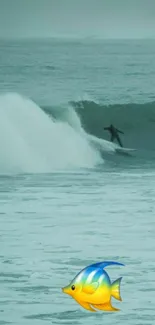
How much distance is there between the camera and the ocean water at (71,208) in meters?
7.63

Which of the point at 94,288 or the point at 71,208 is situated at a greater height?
the point at 94,288

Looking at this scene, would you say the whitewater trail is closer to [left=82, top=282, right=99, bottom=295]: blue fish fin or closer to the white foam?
the white foam

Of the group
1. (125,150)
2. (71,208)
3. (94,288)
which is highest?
(94,288)

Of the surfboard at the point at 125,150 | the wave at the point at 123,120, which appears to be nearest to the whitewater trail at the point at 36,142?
the surfboard at the point at 125,150

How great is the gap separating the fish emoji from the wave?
14959mm

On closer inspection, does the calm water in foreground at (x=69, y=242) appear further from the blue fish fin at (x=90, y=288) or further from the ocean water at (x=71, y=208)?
the blue fish fin at (x=90, y=288)

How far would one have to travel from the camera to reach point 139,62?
2131 inches

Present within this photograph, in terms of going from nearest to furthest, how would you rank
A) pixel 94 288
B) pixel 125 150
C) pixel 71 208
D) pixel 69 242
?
pixel 94 288, pixel 69 242, pixel 71 208, pixel 125 150

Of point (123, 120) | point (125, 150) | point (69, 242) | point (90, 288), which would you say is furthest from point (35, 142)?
point (90, 288)

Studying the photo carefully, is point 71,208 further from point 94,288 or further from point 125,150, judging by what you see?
point 125,150

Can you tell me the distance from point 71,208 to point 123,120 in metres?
14.0

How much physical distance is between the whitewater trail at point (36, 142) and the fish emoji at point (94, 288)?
9.03m

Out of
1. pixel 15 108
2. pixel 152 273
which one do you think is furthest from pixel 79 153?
pixel 152 273

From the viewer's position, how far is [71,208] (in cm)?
1161
